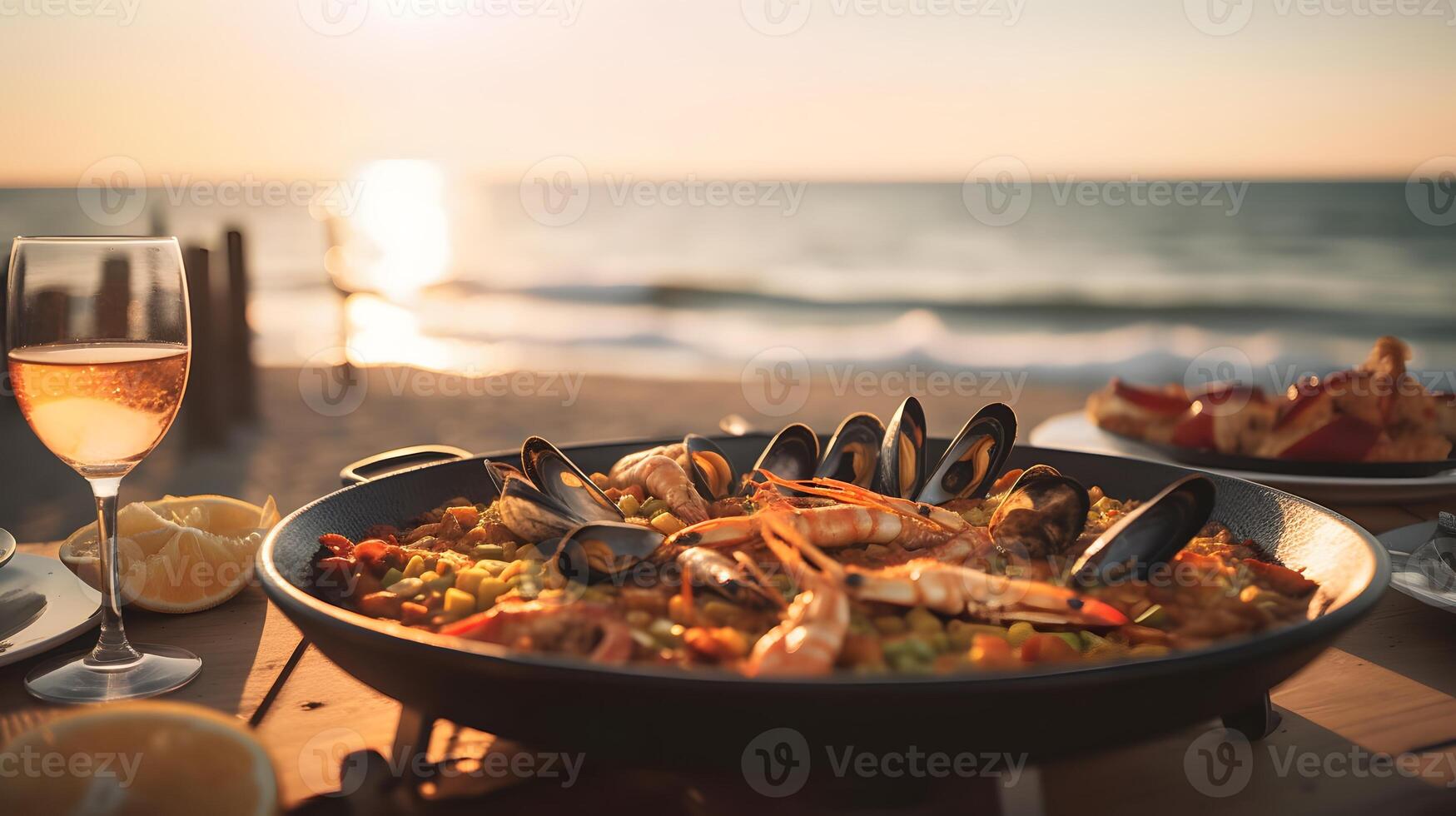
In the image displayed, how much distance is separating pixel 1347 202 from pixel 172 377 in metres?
35.6

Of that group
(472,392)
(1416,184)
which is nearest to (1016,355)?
(472,392)

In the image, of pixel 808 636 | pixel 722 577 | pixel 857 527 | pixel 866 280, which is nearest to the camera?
pixel 808 636

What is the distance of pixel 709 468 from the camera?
258cm

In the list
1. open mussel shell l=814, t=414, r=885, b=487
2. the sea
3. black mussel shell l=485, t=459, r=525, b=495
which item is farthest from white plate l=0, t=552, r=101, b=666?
the sea

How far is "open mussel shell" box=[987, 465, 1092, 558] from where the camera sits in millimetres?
1953

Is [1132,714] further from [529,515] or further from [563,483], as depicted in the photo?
[563,483]

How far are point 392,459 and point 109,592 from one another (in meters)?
0.88

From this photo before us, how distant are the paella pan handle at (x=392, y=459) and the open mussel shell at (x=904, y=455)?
3.42 feet

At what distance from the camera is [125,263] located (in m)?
1.69

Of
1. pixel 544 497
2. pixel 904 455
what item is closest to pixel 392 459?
pixel 544 497

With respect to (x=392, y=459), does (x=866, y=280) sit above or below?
above

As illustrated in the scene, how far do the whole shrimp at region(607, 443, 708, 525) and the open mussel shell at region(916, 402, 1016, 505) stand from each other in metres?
0.57

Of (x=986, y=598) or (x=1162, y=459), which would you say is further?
(x=1162, y=459)

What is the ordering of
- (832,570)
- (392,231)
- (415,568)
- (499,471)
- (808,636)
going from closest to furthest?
(808,636)
(832,570)
(415,568)
(499,471)
(392,231)
